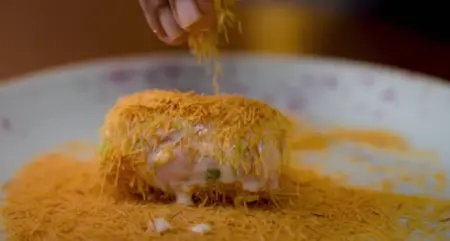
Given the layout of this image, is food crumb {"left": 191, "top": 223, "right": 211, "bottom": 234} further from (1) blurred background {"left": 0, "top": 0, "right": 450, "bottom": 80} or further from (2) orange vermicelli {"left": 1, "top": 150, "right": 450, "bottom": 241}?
(1) blurred background {"left": 0, "top": 0, "right": 450, "bottom": 80}

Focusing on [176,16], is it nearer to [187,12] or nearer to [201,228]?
[187,12]

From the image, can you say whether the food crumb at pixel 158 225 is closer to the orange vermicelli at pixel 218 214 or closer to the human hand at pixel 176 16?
the orange vermicelli at pixel 218 214

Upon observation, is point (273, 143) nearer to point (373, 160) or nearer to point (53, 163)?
point (373, 160)

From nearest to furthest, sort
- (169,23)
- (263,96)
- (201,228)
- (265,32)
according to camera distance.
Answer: (201,228)
(169,23)
(263,96)
(265,32)

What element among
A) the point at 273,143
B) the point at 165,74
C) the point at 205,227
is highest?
the point at 165,74

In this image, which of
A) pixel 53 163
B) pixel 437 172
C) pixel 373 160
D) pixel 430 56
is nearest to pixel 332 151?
pixel 373 160

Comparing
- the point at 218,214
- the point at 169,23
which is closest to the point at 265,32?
the point at 169,23

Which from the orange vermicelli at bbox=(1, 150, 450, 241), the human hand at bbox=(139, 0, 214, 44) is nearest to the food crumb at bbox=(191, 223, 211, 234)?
the orange vermicelli at bbox=(1, 150, 450, 241)
